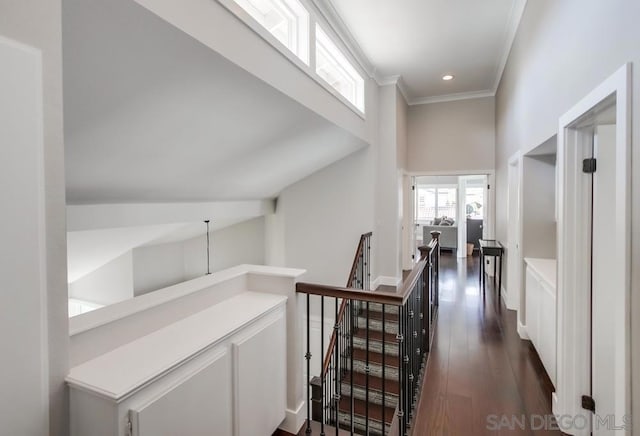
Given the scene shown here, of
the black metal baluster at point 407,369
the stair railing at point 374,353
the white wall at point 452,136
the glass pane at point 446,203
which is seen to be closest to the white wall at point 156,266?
the stair railing at point 374,353

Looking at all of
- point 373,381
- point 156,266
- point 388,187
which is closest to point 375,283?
point 388,187

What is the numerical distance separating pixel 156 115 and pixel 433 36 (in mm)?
3362

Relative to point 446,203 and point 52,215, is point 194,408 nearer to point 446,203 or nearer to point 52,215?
point 52,215

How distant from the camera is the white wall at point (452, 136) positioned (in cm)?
573

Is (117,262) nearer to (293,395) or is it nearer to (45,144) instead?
(293,395)

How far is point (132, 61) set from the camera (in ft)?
5.26

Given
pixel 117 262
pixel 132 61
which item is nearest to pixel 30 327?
pixel 132 61

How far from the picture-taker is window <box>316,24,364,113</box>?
140 inches

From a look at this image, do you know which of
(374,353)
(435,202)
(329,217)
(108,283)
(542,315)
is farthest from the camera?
(435,202)

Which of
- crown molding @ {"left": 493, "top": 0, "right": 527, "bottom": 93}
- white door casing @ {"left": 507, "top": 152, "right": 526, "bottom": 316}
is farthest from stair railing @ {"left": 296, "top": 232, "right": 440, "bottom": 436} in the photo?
crown molding @ {"left": 493, "top": 0, "right": 527, "bottom": 93}

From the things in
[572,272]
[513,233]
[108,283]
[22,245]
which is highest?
[22,245]

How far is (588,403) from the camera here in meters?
2.00

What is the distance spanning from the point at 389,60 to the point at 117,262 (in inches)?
195

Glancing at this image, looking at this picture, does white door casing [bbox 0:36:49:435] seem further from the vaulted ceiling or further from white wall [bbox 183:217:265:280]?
white wall [bbox 183:217:265:280]
